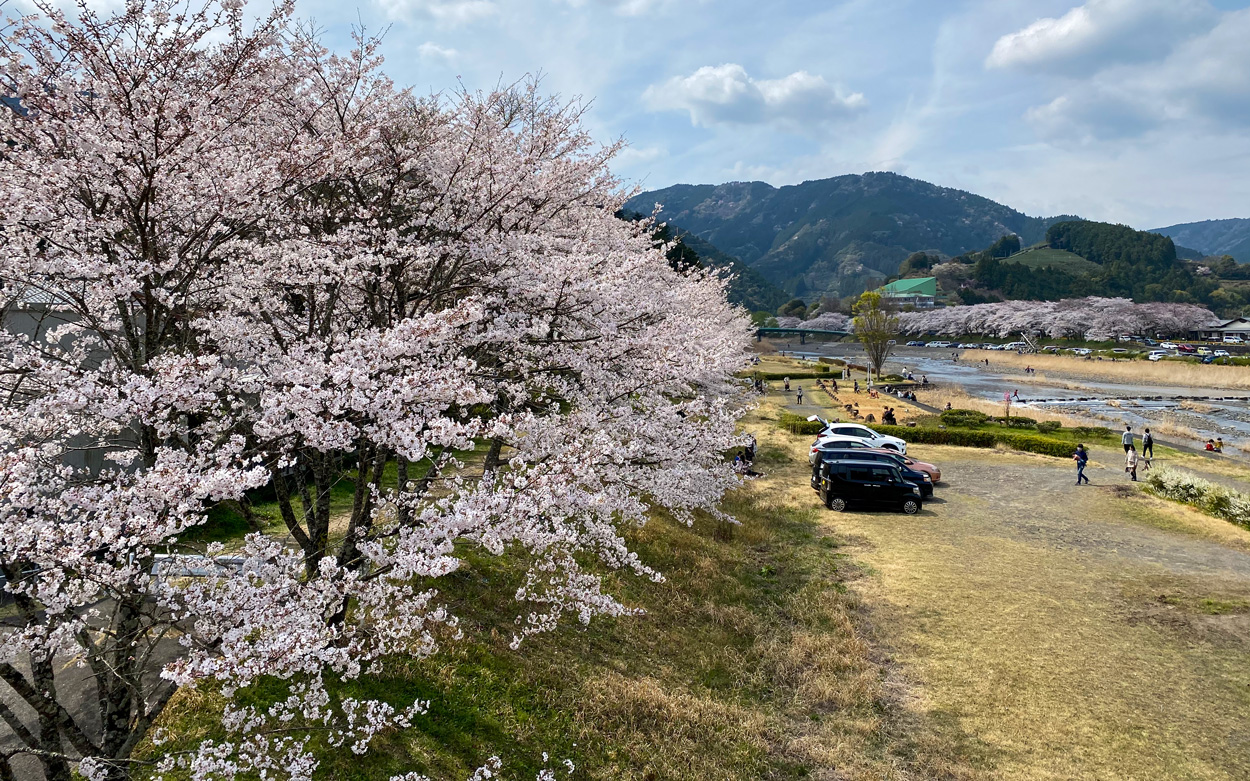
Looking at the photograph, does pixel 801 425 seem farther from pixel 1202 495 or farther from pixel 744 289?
pixel 744 289

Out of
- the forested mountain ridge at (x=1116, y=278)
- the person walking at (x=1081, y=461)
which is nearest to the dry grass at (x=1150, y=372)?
the person walking at (x=1081, y=461)

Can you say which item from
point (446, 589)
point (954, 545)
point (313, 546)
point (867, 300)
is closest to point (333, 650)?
point (313, 546)

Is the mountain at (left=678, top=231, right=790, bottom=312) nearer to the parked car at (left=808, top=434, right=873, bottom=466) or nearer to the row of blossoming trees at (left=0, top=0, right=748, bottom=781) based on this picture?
the parked car at (left=808, top=434, right=873, bottom=466)

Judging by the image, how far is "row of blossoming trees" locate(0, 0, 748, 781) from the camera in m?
4.51

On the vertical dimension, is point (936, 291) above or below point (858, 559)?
above

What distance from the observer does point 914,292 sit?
158625 mm

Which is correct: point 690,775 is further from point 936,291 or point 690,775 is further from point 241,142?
point 936,291

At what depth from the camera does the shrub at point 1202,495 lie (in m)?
16.2

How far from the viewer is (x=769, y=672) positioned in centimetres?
1007

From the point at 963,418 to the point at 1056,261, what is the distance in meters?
185

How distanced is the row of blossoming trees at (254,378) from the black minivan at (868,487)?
10104 mm

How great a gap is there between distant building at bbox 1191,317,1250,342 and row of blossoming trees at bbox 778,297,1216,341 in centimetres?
120

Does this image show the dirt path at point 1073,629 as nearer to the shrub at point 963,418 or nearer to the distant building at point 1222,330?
the shrub at point 963,418

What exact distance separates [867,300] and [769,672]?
183 feet
